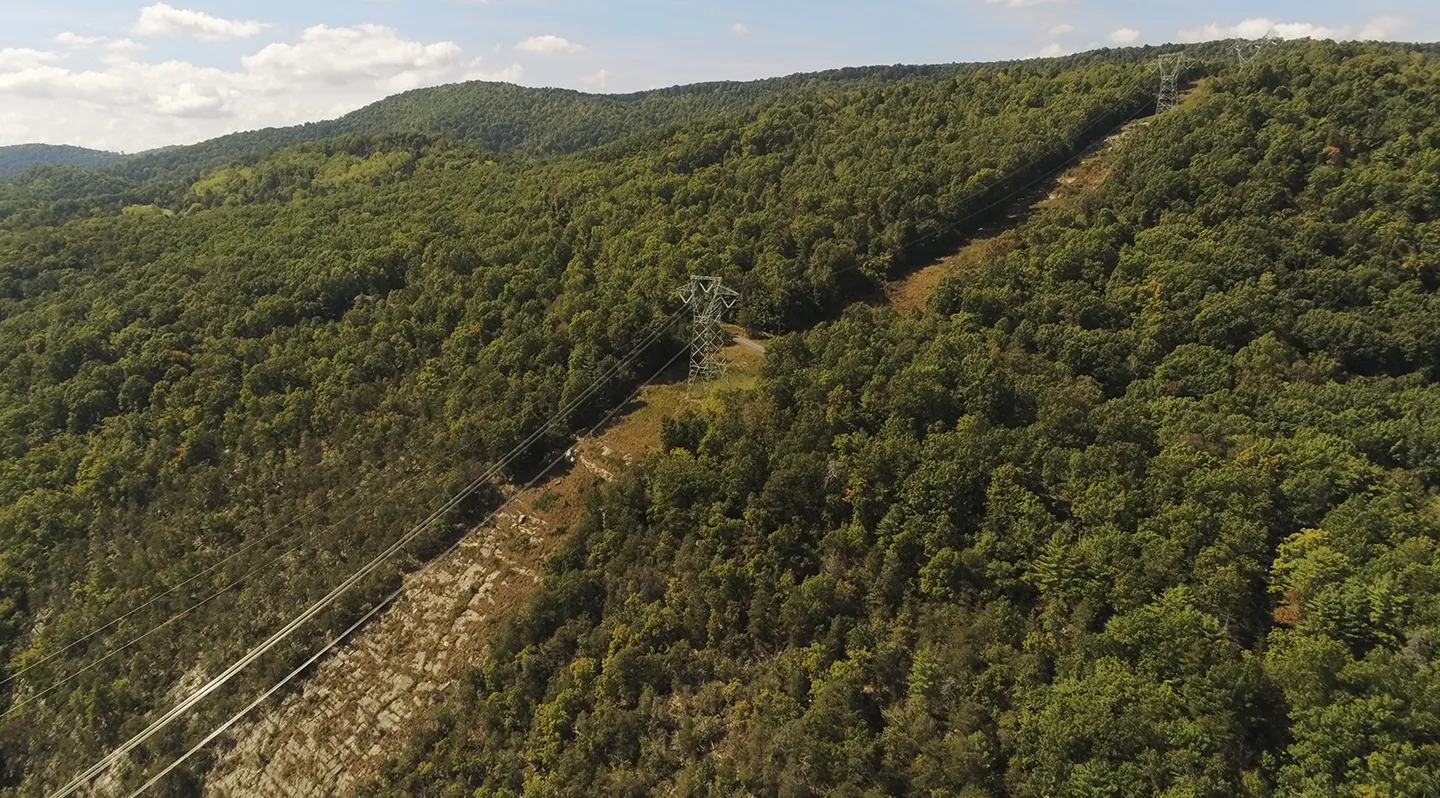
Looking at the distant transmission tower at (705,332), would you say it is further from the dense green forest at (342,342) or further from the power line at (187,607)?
the power line at (187,607)

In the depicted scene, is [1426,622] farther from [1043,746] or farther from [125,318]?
[125,318]

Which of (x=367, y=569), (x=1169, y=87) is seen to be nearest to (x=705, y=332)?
(x=367, y=569)

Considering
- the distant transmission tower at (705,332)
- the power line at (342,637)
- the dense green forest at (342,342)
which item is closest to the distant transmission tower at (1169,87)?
the dense green forest at (342,342)

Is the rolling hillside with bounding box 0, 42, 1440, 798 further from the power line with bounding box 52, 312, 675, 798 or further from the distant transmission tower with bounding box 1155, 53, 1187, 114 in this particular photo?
the distant transmission tower with bounding box 1155, 53, 1187, 114

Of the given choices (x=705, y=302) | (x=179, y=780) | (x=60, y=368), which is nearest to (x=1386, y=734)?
Answer: (x=705, y=302)

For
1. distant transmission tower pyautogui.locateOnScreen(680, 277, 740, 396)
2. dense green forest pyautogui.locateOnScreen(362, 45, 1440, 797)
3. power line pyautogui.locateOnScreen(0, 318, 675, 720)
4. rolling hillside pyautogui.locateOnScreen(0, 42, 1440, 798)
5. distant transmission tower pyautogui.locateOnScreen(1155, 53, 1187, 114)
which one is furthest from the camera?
distant transmission tower pyautogui.locateOnScreen(1155, 53, 1187, 114)

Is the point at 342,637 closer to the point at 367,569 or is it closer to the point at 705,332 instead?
the point at 367,569

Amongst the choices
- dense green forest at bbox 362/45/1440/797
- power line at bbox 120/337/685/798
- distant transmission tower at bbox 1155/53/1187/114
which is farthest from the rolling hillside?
distant transmission tower at bbox 1155/53/1187/114
